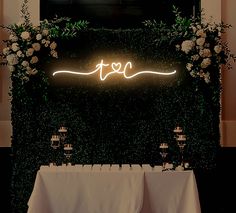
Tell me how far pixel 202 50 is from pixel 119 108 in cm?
125

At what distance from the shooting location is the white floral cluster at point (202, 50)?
6.21m

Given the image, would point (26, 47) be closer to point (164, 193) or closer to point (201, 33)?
point (201, 33)

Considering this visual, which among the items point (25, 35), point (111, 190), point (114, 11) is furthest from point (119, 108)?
point (114, 11)

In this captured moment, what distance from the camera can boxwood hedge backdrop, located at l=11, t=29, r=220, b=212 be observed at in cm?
651

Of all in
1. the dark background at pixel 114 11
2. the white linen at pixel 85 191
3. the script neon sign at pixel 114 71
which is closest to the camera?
the white linen at pixel 85 191

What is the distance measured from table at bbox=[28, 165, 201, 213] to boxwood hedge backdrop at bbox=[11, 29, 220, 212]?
4.25 ft

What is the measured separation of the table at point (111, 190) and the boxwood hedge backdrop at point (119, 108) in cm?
130

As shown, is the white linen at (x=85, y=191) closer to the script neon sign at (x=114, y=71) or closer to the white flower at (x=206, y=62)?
the script neon sign at (x=114, y=71)

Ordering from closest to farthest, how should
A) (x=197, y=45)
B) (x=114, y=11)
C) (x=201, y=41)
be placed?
1. (x=201, y=41)
2. (x=197, y=45)
3. (x=114, y=11)

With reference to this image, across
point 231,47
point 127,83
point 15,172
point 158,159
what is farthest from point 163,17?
point 15,172

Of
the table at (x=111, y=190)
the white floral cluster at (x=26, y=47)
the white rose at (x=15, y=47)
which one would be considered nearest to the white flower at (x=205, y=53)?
the table at (x=111, y=190)

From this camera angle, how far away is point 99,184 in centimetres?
519

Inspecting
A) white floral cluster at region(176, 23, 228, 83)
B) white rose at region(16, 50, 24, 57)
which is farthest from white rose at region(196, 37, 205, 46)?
white rose at region(16, 50, 24, 57)

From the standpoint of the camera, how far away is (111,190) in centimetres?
518
